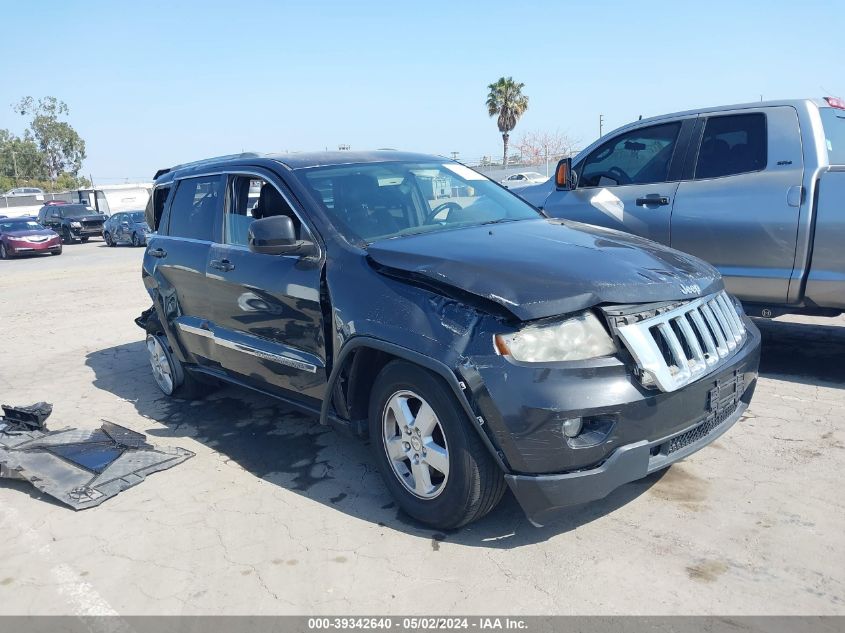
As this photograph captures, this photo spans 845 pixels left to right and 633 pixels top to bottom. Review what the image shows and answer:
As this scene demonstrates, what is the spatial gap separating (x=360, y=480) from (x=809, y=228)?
12.2 feet

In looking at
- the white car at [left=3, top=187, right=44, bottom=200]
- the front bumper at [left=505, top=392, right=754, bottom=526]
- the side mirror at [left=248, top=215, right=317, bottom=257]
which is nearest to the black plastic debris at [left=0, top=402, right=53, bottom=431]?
the side mirror at [left=248, top=215, right=317, bottom=257]

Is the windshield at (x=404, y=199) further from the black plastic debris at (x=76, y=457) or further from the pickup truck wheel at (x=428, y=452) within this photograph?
the black plastic debris at (x=76, y=457)

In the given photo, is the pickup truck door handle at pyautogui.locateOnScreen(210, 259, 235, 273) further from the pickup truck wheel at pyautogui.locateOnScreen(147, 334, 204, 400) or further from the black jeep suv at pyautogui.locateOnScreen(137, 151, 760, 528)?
the pickup truck wheel at pyautogui.locateOnScreen(147, 334, 204, 400)

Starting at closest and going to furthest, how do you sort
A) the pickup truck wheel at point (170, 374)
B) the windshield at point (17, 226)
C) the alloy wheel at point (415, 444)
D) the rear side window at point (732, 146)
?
the alloy wheel at point (415, 444) → the rear side window at point (732, 146) → the pickup truck wheel at point (170, 374) → the windshield at point (17, 226)

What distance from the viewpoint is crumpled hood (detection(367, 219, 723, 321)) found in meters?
3.05

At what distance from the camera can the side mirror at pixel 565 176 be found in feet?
21.0

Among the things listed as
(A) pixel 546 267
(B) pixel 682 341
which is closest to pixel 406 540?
(A) pixel 546 267

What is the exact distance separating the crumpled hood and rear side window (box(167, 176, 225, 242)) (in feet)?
5.82

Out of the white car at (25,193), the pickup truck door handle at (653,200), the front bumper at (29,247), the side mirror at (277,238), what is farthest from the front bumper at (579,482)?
the white car at (25,193)

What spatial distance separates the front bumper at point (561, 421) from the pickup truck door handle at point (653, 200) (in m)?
3.31

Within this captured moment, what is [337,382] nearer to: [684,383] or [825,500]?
[684,383]

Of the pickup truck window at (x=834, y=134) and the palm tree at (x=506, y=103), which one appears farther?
the palm tree at (x=506, y=103)

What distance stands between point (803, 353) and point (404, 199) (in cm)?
399

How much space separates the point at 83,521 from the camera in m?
3.89
